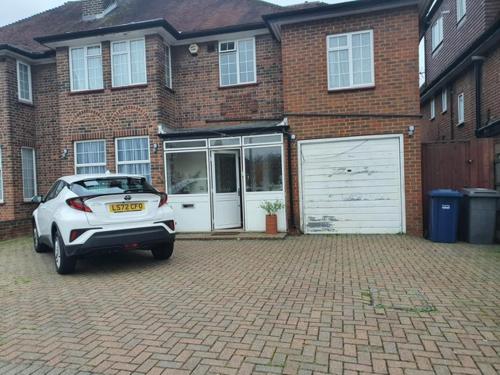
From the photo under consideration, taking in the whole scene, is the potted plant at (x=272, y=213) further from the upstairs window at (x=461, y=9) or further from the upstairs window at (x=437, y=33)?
the upstairs window at (x=437, y=33)

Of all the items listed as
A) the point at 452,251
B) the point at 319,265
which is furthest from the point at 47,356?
the point at 452,251

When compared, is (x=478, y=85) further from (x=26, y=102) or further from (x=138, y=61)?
(x=26, y=102)

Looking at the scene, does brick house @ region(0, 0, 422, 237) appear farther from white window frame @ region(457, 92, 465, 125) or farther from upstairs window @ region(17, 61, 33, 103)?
white window frame @ region(457, 92, 465, 125)

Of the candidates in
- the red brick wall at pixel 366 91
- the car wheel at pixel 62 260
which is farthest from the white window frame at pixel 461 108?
the car wheel at pixel 62 260

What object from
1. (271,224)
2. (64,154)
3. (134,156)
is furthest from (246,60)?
(64,154)

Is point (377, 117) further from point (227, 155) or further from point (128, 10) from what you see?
point (128, 10)

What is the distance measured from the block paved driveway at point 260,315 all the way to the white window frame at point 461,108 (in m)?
8.21

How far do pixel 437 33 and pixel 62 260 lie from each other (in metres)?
17.3

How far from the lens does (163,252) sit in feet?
24.1

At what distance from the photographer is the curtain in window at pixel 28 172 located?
12594 millimetres

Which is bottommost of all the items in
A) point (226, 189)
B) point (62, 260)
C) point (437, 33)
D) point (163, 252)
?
point (163, 252)

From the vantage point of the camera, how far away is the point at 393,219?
954 centimetres

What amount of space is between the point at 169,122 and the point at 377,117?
18.8 feet

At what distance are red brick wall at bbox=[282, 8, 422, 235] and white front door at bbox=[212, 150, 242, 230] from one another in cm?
188
